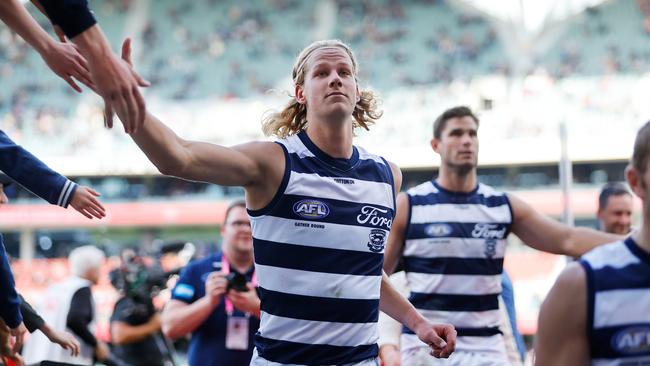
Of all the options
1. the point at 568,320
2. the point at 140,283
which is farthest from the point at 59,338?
the point at 140,283

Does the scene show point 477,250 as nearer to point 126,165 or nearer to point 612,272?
point 612,272

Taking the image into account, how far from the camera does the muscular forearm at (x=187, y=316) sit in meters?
5.18

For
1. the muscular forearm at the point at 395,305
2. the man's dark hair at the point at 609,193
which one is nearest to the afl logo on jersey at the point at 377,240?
the muscular forearm at the point at 395,305

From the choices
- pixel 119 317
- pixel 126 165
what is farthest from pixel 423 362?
pixel 126 165

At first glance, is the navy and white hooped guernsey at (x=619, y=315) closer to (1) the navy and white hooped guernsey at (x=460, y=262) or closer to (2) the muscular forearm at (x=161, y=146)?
(2) the muscular forearm at (x=161, y=146)

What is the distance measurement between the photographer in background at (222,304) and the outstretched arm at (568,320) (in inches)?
107

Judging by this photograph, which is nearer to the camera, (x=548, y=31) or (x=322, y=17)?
(x=548, y=31)

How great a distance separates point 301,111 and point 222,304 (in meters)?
1.89

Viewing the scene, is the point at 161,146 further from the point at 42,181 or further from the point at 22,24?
the point at 42,181

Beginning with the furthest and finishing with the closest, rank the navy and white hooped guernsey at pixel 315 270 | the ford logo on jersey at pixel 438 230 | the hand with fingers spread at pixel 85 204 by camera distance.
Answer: the ford logo on jersey at pixel 438 230, the hand with fingers spread at pixel 85 204, the navy and white hooped guernsey at pixel 315 270

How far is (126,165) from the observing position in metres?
27.5

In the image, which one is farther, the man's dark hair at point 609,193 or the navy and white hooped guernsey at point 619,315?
the man's dark hair at point 609,193

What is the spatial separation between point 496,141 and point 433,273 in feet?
67.8

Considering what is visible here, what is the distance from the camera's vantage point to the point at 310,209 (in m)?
3.31
